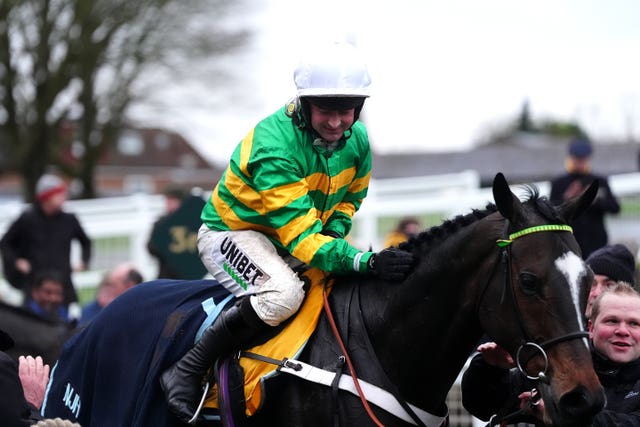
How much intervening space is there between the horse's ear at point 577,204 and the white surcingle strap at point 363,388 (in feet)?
3.16

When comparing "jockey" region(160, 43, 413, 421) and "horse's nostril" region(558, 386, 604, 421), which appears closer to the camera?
"horse's nostril" region(558, 386, 604, 421)

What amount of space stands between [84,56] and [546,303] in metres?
24.3

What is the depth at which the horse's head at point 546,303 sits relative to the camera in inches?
131

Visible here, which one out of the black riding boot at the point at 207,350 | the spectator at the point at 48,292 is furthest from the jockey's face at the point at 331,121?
the spectator at the point at 48,292

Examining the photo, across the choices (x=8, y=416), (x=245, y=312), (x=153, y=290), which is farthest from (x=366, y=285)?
(x=8, y=416)

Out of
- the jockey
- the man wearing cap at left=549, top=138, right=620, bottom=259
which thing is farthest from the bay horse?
the man wearing cap at left=549, top=138, right=620, bottom=259

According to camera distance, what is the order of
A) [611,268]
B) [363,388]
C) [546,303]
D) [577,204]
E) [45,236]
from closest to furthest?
[546,303], [577,204], [363,388], [611,268], [45,236]

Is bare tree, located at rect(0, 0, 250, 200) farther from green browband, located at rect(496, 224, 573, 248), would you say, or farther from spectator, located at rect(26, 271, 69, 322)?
green browband, located at rect(496, 224, 573, 248)

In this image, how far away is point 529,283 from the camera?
3488 mm

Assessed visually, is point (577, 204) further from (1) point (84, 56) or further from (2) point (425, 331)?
(1) point (84, 56)

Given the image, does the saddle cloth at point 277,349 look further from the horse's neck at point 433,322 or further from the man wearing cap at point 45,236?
the man wearing cap at point 45,236

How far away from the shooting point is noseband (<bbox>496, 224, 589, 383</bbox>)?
11.1 ft

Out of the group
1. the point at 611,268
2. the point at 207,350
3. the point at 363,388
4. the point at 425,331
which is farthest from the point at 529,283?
the point at 611,268

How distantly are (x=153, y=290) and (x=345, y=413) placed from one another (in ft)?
4.04
